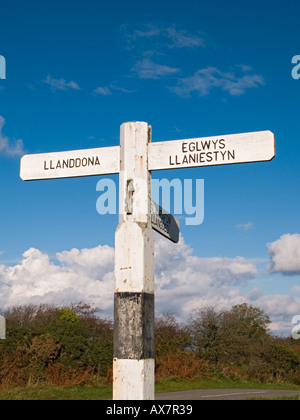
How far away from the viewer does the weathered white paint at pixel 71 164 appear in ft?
14.6

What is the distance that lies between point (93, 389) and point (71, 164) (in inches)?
606

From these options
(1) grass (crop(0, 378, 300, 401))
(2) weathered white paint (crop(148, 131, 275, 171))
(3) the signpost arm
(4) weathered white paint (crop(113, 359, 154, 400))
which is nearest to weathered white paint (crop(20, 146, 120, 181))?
(3) the signpost arm

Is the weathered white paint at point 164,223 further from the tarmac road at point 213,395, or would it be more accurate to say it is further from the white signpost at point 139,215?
the tarmac road at point 213,395

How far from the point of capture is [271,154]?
4.00 m

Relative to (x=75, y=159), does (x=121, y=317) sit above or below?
below

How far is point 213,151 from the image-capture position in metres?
4.22

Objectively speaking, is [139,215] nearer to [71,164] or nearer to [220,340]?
[71,164]

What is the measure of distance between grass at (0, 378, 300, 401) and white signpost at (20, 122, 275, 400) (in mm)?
12002

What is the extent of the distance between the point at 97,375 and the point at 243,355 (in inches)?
417

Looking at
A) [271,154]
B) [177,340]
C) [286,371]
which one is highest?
[271,154]

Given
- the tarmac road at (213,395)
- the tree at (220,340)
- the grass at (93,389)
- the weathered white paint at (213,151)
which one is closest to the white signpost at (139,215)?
the weathered white paint at (213,151)

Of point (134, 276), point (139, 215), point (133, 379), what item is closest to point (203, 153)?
point (139, 215)
